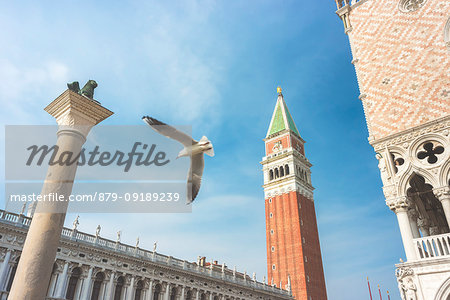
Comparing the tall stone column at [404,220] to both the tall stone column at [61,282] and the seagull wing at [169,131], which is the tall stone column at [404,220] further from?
the tall stone column at [61,282]

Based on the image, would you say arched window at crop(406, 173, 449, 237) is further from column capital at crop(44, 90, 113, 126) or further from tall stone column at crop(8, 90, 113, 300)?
tall stone column at crop(8, 90, 113, 300)

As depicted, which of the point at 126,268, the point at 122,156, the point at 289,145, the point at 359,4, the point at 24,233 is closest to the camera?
the point at 122,156

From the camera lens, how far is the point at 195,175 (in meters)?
8.09

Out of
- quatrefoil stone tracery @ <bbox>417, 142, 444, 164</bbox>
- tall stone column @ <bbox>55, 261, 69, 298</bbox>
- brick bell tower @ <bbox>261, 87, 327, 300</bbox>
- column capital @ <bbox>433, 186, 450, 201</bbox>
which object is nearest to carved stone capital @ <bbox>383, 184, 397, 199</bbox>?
column capital @ <bbox>433, 186, 450, 201</bbox>

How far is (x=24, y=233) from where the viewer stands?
70.6 feet

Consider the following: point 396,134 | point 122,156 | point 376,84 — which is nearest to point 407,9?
point 376,84

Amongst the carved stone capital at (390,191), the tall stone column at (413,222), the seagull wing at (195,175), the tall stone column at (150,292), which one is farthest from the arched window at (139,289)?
the seagull wing at (195,175)

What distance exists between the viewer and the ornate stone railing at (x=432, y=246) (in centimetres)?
1256

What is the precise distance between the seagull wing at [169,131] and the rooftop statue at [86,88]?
2.07 m

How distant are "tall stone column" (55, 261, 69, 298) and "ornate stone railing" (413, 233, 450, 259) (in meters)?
21.9

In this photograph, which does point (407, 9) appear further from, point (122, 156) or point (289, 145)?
point (289, 145)

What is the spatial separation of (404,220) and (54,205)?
13.3m

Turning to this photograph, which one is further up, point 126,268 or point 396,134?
point 396,134

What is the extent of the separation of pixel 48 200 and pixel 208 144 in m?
3.68
